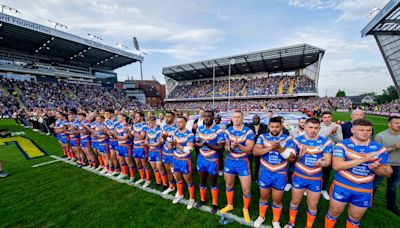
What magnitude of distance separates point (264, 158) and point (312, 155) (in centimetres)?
79

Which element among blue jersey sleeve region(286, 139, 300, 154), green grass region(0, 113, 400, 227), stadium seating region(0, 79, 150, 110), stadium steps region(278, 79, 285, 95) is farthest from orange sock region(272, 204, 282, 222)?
stadium steps region(278, 79, 285, 95)

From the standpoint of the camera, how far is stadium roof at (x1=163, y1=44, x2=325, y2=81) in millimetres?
32688

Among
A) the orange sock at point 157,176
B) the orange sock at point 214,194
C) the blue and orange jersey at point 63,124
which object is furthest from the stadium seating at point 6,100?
the orange sock at point 214,194

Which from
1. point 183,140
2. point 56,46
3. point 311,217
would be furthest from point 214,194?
point 56,46

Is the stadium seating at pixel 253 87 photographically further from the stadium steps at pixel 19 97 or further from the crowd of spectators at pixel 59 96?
the stadium steps at pixel 19 97

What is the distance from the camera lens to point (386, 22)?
2048cm

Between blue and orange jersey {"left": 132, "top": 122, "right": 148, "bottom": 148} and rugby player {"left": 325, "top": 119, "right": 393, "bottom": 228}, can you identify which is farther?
blue and orange jersey {"left": 132, "top": 122, "right": 148, "bottom": 148}

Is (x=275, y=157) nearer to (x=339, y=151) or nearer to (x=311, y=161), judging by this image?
(x=311, y=161)

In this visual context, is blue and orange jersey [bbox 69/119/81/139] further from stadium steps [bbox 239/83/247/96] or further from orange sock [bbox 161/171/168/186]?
stadium steps [bbox 239/83/247/96]

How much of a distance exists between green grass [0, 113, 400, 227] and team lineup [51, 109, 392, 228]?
1.35 feet

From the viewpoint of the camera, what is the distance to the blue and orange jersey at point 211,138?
3.72 meters

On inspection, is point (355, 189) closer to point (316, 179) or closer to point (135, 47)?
point (316, 179)

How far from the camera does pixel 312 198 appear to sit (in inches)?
Answer: 117

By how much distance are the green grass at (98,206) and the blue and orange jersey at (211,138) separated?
136cm
